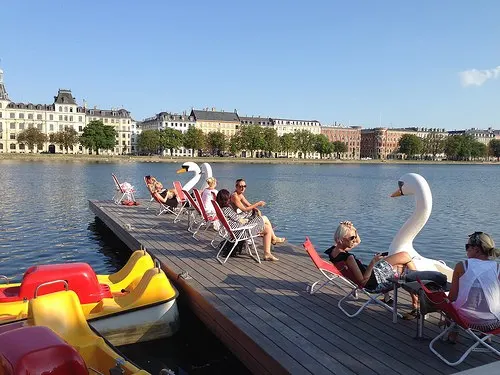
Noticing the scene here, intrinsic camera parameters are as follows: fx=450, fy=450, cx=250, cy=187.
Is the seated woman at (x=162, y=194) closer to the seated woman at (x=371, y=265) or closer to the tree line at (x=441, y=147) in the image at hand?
the seated woman at (x=371, y=265)

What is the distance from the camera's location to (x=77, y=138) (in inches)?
4257

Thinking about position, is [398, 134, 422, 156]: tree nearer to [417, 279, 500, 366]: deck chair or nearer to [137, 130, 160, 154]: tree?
[137, 130, 160, 154]: tree

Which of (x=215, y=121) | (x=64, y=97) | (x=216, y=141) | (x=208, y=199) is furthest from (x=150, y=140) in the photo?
(x=208, y=199)

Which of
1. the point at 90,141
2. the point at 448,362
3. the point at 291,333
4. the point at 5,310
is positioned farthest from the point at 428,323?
the point at 90,141

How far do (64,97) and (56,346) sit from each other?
434 ft

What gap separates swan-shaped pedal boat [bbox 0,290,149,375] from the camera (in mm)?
3834

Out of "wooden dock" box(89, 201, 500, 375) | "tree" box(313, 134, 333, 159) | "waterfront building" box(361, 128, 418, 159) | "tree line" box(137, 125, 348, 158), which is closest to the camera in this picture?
"wooden dock" box(89, 201, 500, 375)

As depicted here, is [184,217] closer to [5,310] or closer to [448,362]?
[5,310]

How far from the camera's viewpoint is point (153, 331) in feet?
22.6

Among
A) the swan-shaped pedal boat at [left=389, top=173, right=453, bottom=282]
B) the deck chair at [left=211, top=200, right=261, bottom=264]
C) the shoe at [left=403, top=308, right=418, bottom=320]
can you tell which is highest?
the swan-shaped pedal boat at [left=389, top=173, right=453, bottom=282]

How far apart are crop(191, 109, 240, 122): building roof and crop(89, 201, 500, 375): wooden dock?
500 feet

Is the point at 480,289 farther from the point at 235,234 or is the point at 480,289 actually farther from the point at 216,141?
the point at 216,141

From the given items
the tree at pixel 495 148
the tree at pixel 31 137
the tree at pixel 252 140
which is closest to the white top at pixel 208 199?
the tree at pixel 31 137

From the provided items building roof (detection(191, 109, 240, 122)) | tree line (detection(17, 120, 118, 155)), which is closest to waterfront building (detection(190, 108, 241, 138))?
building roof (detection(191, 109, 240, 122))
